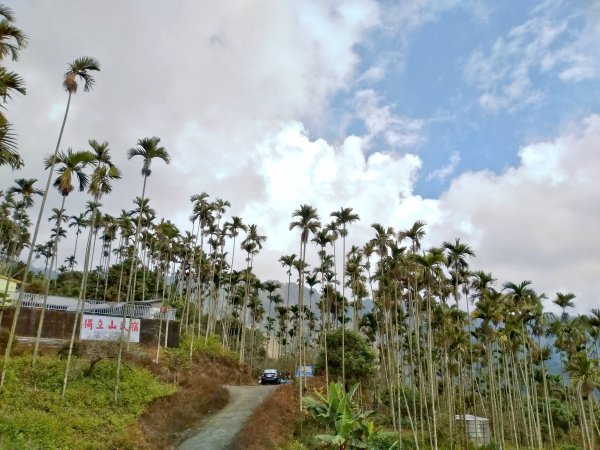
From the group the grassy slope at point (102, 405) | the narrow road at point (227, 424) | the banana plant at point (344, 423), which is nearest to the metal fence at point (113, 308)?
the grassy slope at point (102, 405)

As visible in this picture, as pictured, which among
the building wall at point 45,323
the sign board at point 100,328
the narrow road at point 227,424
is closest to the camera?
the narrow road at point 227,424

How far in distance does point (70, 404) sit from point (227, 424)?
9.22m

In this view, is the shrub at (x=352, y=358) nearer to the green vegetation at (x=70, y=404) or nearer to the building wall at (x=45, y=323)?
the building wall at (x=45, y=323)

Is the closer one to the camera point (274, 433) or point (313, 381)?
point (274, 433)

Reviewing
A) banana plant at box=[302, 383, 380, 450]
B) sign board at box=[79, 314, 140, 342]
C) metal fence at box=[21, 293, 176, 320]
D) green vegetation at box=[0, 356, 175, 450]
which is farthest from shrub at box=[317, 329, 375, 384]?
banana plant at box=[302, 383, 380, 450]

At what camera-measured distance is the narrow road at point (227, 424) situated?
22.5 m

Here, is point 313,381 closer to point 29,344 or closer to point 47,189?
point 29,344

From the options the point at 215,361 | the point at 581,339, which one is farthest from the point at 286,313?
the point at 581,339

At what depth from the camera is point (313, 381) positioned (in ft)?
144

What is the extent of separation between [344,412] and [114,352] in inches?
727

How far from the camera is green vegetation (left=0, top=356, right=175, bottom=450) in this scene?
16.9 metres

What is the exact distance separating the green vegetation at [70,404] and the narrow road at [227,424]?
346 cm

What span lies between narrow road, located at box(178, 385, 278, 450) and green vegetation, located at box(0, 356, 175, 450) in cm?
346

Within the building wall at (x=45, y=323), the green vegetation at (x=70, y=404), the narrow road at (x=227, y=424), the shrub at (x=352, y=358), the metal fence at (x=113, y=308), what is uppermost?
the metal fence at (x=113, y=308)
